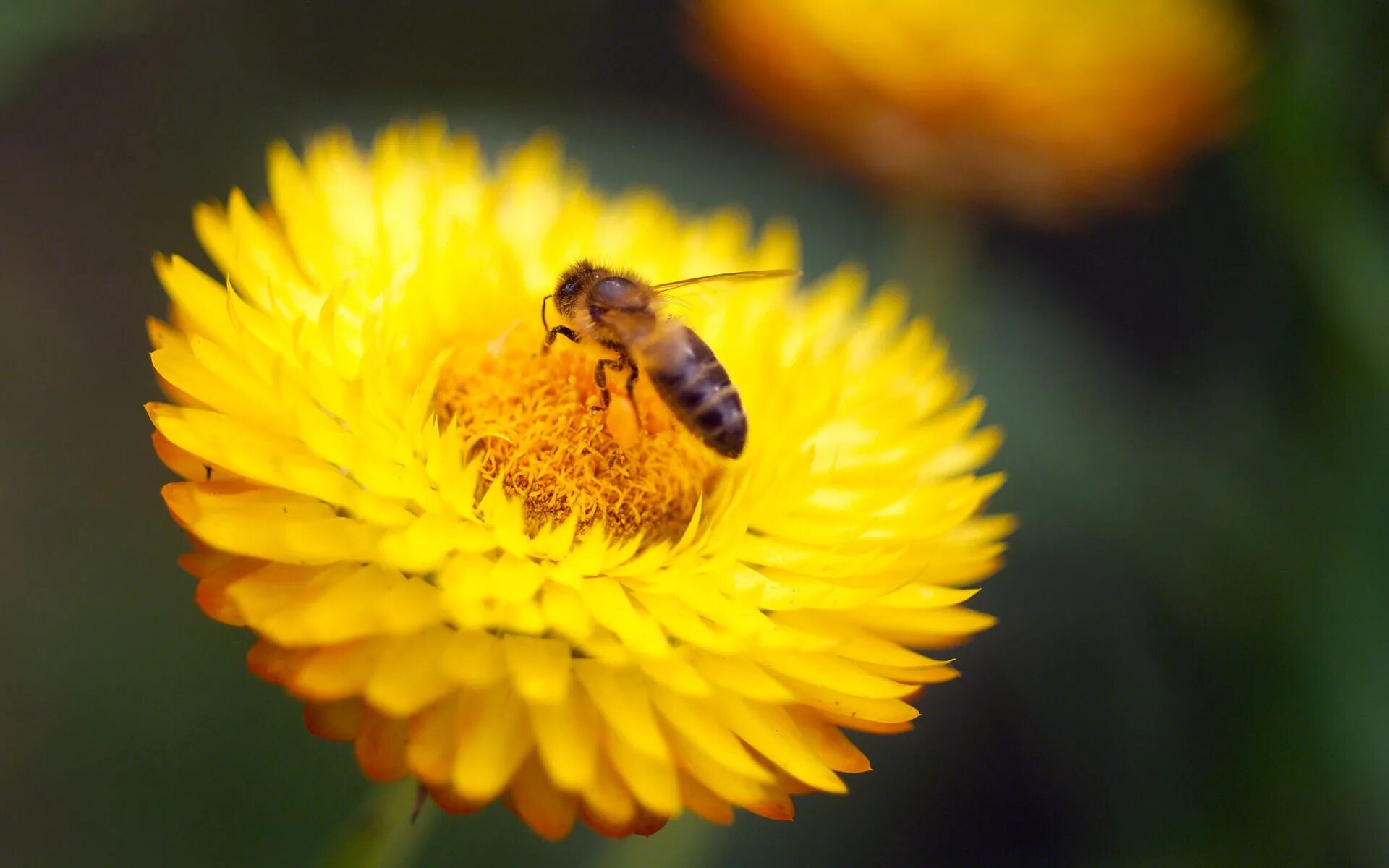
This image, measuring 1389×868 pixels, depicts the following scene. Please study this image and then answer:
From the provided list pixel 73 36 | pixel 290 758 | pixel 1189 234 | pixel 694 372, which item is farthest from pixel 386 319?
pixel 1189 234

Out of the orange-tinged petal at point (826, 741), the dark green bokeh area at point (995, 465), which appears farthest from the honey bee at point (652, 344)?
the dark green bokeh area at point (995, 465)

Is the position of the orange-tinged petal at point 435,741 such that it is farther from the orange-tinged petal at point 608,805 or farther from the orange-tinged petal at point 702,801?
the orange-tinged petal at point 702,801

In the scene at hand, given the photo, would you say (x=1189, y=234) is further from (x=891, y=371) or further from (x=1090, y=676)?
(x=891, y=371)

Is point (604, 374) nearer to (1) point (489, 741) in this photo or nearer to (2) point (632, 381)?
(2) point (632, 381)

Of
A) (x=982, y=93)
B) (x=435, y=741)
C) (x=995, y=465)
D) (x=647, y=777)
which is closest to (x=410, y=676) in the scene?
(x=435, y=741)

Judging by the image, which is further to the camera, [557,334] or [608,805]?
[557,334]

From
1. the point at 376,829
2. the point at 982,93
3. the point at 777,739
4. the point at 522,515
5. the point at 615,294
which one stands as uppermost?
the point at 982,93
